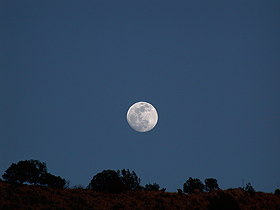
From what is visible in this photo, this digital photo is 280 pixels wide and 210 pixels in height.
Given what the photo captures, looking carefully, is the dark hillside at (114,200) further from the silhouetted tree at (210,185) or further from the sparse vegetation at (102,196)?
the silhouetted tree at (210,185)

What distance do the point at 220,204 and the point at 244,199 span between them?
Answer: 995 centimetres

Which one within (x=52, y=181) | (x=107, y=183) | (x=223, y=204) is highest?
(x=52, y=181)

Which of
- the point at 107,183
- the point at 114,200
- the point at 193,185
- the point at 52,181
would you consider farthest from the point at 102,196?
the point at 193,185

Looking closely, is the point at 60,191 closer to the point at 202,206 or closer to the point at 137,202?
the point at 137,202

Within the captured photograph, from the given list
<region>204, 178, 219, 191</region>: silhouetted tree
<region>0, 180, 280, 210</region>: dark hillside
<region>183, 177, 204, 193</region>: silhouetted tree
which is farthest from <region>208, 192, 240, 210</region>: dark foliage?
<region>204, 178, 219, 191</region>: silhouetted tree

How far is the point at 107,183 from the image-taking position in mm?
38938

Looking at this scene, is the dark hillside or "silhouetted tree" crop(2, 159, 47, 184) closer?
the dark hillside

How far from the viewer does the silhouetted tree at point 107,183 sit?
38250mm

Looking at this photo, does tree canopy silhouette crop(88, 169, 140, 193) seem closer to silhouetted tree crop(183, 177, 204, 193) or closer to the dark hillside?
the dark hillside

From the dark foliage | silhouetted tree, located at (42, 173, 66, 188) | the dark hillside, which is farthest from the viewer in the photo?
silhouetted tree, located at (42, 173, 66, 188)

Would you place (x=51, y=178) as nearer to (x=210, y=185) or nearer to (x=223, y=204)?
(x=223, y=204)

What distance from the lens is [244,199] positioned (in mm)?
39812

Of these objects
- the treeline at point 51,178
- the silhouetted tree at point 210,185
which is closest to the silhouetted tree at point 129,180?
the treeline at point 51,178

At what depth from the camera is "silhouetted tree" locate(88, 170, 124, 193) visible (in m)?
38.2
